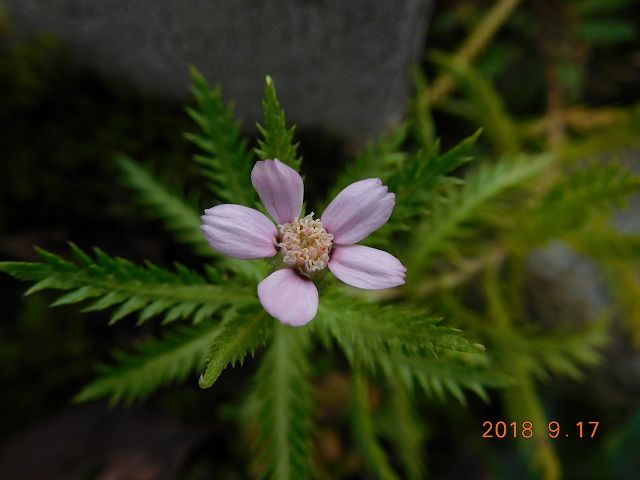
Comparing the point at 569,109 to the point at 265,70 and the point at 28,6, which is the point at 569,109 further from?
the point at 28,6

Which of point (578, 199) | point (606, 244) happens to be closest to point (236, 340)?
point (578, 199)

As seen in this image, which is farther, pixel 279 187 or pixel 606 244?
pixel 606 244

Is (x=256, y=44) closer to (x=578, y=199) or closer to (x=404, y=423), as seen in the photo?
(x=578, y=199)

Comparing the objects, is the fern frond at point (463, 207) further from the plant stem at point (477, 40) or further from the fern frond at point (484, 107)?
the plant stem at point (477, 40)

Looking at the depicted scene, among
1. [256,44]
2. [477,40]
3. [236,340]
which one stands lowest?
[236,340]

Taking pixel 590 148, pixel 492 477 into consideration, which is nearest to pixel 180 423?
pixel 492 477

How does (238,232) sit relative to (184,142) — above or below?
below
